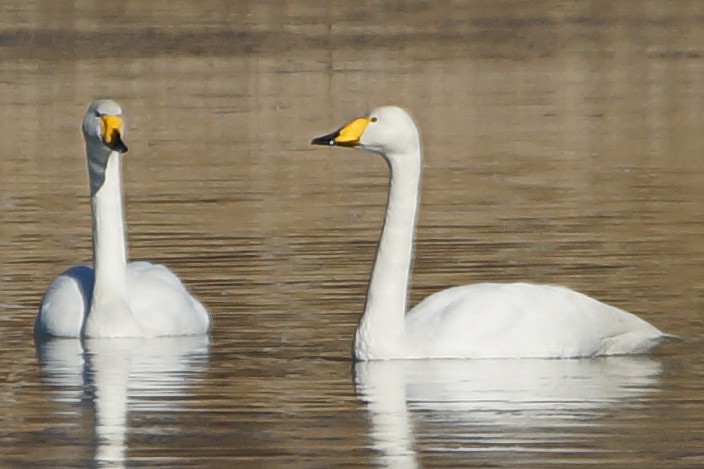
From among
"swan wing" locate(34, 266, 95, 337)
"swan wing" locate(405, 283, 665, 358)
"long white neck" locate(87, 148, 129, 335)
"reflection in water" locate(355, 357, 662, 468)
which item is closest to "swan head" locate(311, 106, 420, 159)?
"swan wing" locate(405, 283, 665, 358)

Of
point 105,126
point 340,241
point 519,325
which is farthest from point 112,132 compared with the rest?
point 340,241

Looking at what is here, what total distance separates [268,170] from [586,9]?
26.7 m

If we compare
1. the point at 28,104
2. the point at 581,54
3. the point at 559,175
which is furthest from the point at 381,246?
the point at 581,54

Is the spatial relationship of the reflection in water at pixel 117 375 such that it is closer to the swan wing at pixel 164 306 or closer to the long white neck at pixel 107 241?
the swan wing at pixel 164 306

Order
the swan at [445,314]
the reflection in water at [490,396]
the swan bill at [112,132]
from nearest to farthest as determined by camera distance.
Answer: the reflection in water at [490,396]
the swan at [445,314]
the swan bill at [112,132]

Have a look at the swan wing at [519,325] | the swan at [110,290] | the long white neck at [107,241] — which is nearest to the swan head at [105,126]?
the swan at [110,290]

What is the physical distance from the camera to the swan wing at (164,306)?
12445 mm

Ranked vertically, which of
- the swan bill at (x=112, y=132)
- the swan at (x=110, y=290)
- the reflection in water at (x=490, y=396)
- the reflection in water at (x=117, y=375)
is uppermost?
the swan bill at (x=112, y=132)

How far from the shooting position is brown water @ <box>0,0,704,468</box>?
9.41 metres

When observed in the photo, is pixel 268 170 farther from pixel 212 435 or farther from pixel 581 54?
pixel 581 54

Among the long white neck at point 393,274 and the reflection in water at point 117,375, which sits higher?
the long white neck at point 393,274

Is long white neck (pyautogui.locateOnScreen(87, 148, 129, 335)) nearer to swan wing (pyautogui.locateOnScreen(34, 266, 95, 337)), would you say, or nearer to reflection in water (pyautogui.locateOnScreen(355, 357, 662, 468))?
swan wing (pyautogui.locateOnScreen(34, 266, 95, 337))

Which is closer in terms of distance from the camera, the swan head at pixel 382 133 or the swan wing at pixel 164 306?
the swan head at pixel 382 133

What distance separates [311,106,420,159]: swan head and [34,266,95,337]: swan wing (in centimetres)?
208
